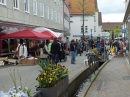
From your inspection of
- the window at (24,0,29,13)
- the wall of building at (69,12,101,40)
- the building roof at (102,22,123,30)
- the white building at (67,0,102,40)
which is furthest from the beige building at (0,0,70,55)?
the building roof at (102,22,123,30)

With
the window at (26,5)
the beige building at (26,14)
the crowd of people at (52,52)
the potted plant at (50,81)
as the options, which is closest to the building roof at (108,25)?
the beige building at (26,14)

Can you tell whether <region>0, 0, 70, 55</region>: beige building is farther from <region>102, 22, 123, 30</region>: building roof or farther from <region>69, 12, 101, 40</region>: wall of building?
<region>102, 22, 123, 30</region>: building roof

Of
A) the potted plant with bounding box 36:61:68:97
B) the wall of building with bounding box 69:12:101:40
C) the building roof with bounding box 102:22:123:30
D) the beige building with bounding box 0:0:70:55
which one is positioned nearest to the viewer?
the potted plant with bounding box 36:61:68:97

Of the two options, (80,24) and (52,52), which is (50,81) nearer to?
(52,52)

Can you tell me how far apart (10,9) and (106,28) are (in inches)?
5792

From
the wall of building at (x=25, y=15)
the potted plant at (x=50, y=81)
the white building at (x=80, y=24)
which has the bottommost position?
the potted plant at (x=50, y=81)

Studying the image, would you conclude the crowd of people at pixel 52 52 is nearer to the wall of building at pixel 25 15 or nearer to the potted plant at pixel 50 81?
the wall of building at pixel 25 15

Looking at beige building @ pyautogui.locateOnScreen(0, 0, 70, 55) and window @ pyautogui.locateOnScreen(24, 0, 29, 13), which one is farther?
window @ pyautogui.locateOnScreen(24, 0, 29, 13)

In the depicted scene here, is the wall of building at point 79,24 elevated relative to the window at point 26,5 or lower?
elevated

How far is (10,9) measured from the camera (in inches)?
861

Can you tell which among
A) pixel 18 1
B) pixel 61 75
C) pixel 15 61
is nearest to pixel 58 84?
pixel 61 75

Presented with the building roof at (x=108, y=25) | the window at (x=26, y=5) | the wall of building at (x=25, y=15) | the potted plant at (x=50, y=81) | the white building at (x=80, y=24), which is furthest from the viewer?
the building roof at (x=108, y=25)

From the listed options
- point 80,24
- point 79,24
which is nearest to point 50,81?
point 80,24

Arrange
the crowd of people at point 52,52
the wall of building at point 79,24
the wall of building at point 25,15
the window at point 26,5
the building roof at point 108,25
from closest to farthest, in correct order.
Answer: the crowd of people at point 52,52
the wall of building at point 25,15
the window at point 26,5
the wall of building at point 79,24
the building roof at point 108,25
